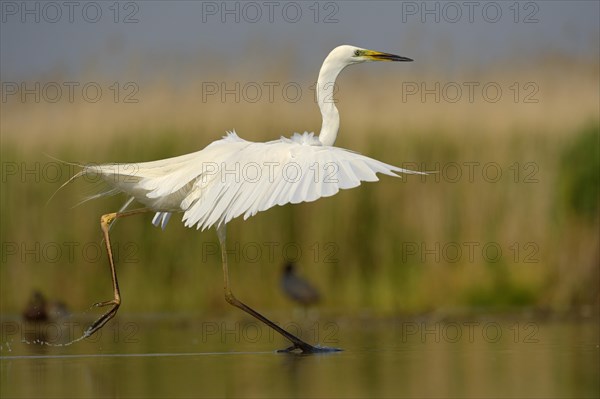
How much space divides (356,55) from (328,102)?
51 centimetres

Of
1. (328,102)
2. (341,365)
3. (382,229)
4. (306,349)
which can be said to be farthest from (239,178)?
(382,229)

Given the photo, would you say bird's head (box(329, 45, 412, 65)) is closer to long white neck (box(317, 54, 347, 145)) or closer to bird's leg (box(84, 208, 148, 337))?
long white neck (box(317, 54, 347, 145))

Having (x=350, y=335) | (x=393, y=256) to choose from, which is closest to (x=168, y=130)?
(x=393, y=256)

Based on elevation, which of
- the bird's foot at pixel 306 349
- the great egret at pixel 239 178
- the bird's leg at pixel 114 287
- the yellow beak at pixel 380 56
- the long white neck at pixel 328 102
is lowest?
the bird's foot at pixel 306 349

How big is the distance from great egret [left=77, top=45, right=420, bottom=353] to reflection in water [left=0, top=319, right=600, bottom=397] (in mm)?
528

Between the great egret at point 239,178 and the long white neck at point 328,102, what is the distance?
2.60 ft

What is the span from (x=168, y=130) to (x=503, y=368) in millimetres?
6142

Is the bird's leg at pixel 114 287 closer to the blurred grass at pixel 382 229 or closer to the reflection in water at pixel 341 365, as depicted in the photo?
the reflection in water at pixel 341 365

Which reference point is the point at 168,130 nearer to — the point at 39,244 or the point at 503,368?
the point at 39,244

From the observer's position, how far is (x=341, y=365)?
6879mm

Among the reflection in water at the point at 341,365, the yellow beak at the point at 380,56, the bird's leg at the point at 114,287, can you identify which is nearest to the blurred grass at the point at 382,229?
the reflection in water at the point at 341,365

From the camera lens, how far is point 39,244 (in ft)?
37.9

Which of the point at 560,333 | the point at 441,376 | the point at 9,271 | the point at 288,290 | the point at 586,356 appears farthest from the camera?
the point at 9,271

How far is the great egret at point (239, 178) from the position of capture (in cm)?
662
